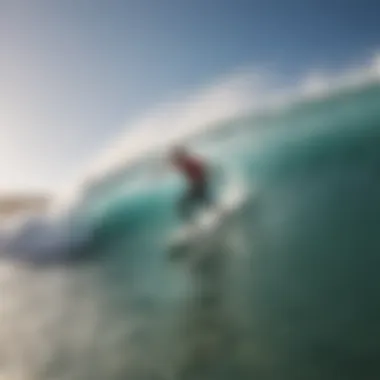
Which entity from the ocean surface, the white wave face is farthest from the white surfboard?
the white wave face

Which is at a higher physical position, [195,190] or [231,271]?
[195,190]

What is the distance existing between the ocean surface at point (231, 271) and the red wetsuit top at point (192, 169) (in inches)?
0.9

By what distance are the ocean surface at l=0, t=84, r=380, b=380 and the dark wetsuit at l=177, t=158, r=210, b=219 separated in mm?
20

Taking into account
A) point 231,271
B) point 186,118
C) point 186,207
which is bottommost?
point 231,271

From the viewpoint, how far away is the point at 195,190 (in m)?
1.45

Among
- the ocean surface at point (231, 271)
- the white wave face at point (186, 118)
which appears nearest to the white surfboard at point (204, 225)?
the ocean surface at point (231, 271)

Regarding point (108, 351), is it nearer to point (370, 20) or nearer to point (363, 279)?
point (363, 279)

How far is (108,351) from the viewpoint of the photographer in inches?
54.7

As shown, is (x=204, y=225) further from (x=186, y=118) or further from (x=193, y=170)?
(x=186, y=118)

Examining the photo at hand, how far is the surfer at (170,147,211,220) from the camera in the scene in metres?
1.45

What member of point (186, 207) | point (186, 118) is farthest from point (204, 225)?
point (186, 118)

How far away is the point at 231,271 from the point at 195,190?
167 mm

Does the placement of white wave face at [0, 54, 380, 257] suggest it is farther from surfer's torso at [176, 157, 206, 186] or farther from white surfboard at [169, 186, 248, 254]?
white surfboard at [169, 186, 248, 254]

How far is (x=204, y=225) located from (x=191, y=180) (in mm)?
91
